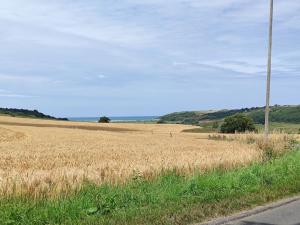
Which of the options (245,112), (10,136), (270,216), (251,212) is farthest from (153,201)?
(245,112)

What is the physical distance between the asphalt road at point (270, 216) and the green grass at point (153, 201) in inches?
13.9

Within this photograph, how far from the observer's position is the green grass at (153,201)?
927cm

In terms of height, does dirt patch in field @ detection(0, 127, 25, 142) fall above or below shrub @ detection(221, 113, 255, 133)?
below

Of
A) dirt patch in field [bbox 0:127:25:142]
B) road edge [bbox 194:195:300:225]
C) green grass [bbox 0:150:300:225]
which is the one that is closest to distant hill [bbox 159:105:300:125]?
dirt patch in field [bbox 0:127:25:142]

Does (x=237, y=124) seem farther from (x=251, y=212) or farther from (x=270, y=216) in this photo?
(x=270, y=216)

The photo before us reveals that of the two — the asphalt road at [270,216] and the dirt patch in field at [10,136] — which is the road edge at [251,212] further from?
the dirt patch in field at [10,136]

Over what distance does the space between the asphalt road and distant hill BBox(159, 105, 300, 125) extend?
11665 centimetres

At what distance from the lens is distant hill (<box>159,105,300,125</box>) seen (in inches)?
5658

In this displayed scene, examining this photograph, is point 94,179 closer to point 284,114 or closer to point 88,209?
point 88,209

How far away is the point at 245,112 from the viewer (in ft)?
528

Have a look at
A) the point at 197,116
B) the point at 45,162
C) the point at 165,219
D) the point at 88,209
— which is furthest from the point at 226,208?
the point at 197,116

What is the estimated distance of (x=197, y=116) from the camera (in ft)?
590

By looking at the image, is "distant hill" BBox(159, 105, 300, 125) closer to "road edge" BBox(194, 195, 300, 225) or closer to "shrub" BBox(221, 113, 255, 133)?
"shrub" BBox(221, 113, 255, 133)

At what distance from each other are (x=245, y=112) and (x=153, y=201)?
15221 centimetres
